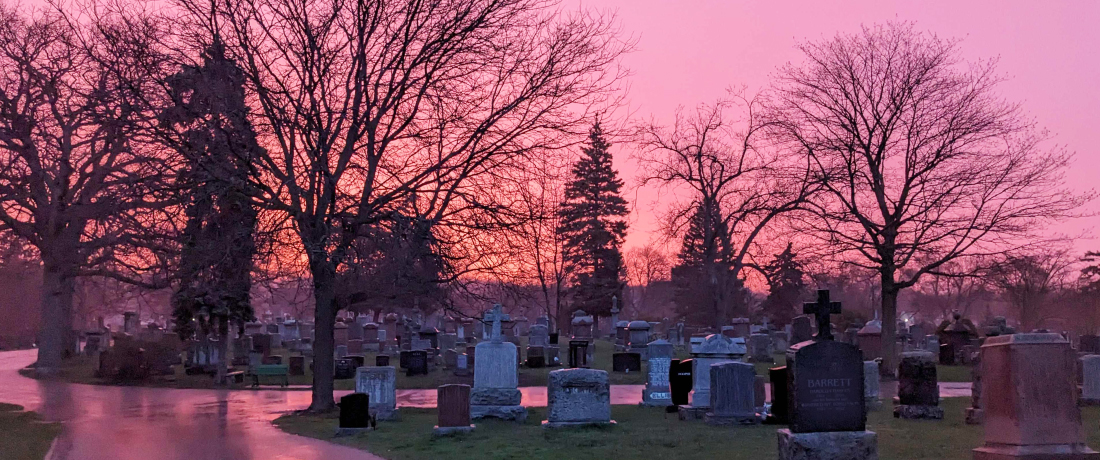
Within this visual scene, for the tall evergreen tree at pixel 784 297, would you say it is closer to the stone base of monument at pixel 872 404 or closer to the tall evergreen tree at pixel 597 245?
the tall evergreen tree at pixel 597 245

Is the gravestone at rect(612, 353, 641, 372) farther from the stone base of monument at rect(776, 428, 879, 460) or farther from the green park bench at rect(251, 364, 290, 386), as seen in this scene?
the stone base of monument at rect(776, 428, 879, 460)

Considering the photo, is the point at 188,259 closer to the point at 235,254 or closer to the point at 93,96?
the point at 235,254

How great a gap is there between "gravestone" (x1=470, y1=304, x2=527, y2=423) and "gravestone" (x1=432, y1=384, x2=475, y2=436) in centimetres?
225

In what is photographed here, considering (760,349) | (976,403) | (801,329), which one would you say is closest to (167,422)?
(976,403)

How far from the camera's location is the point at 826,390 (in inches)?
363

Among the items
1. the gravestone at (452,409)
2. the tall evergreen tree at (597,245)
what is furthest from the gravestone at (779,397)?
the tall evergreen tree at (597,245)

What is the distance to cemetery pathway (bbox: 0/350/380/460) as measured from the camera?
45.4 feet

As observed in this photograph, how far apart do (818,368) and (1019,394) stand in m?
1.90

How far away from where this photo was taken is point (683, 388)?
60.7ft

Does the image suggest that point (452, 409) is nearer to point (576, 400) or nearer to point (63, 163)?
point (576, 400)

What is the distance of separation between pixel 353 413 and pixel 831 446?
30.3 ft

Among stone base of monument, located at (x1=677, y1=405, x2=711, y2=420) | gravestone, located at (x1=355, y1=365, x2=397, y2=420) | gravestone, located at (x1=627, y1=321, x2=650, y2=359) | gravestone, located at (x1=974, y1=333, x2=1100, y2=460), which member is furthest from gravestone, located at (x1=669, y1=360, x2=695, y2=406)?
gravestone, located at (x1=627, y1=321, x2=650, y2=359)

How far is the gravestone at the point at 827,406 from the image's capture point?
29.9 feet

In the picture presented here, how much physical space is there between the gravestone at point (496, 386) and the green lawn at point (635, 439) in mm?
315
